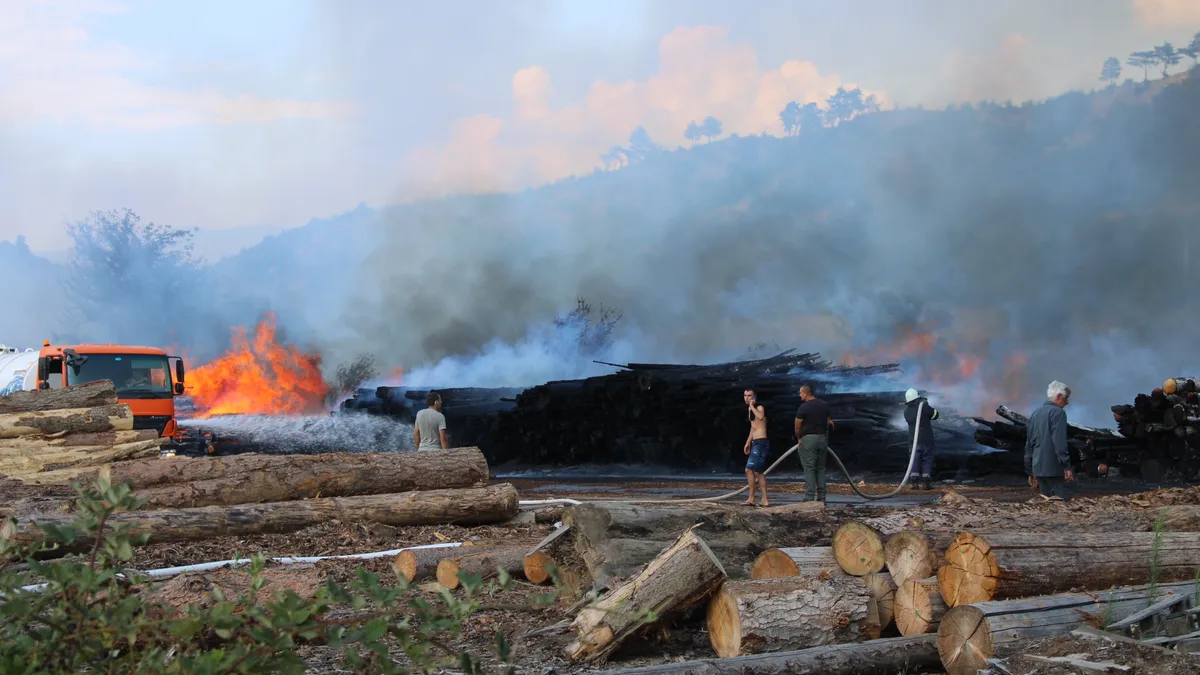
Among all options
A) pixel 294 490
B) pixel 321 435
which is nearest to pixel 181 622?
pixel 294 490

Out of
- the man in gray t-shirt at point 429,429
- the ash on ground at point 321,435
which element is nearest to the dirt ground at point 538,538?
the man in gray t-shirt at point 429,429

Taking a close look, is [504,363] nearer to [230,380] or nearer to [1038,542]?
[230,380]

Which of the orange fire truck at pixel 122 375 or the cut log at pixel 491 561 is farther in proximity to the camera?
the orange fire truck at pixel 122 375

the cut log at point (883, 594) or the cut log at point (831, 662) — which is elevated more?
the cut log at point (883, 594)

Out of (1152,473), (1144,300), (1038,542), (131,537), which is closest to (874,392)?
(1152,473)

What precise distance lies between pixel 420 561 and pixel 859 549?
402cm

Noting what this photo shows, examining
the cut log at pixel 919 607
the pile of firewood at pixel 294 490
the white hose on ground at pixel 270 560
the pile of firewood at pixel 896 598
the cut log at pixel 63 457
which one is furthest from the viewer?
the cut log at pixel 63 457

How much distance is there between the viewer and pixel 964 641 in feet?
17.2

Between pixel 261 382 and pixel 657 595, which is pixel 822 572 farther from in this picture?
pixel 261 382

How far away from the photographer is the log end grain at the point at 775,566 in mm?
6359

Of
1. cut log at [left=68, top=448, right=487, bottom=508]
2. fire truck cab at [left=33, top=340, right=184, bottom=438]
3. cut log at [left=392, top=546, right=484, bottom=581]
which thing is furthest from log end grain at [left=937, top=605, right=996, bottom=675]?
fire truck cab at [left=33, top=340, right=184, bottom=438]

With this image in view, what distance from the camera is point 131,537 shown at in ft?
9.63

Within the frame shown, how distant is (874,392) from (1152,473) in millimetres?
5990

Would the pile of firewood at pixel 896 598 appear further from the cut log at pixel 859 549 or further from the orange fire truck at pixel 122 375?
the orange fire truck at pixel 122 375
